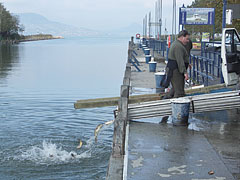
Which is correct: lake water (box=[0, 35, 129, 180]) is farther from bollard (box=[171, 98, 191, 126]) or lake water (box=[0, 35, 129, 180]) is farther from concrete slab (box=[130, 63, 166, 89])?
bollard (box=[171, 98, 191, 126])

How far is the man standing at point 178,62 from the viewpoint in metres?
9.81

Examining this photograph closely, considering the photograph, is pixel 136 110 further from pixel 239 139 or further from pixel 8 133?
pixel 8 133

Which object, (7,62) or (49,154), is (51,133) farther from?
(7,62)

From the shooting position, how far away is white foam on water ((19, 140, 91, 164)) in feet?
31.0

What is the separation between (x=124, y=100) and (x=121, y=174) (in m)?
2.12

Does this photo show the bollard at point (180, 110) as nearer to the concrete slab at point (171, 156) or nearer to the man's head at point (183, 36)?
the concrete slab at point (171, 156)

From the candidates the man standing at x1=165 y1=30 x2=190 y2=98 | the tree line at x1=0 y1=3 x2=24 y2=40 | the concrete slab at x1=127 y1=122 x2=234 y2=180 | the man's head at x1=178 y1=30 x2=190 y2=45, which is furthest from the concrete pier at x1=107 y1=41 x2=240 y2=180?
the tree line at x1=0 y1=3 x2=24 y2=40

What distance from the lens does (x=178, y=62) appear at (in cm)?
984

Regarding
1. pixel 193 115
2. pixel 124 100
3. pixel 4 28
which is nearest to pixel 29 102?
pixel 193 115

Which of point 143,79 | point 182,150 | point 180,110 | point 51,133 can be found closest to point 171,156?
point 182,150

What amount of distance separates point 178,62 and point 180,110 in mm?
1119

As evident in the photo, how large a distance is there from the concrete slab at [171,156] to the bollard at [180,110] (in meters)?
0.20

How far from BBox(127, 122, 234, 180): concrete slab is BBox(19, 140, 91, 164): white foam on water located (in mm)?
1407

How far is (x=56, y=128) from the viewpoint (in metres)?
13.1
